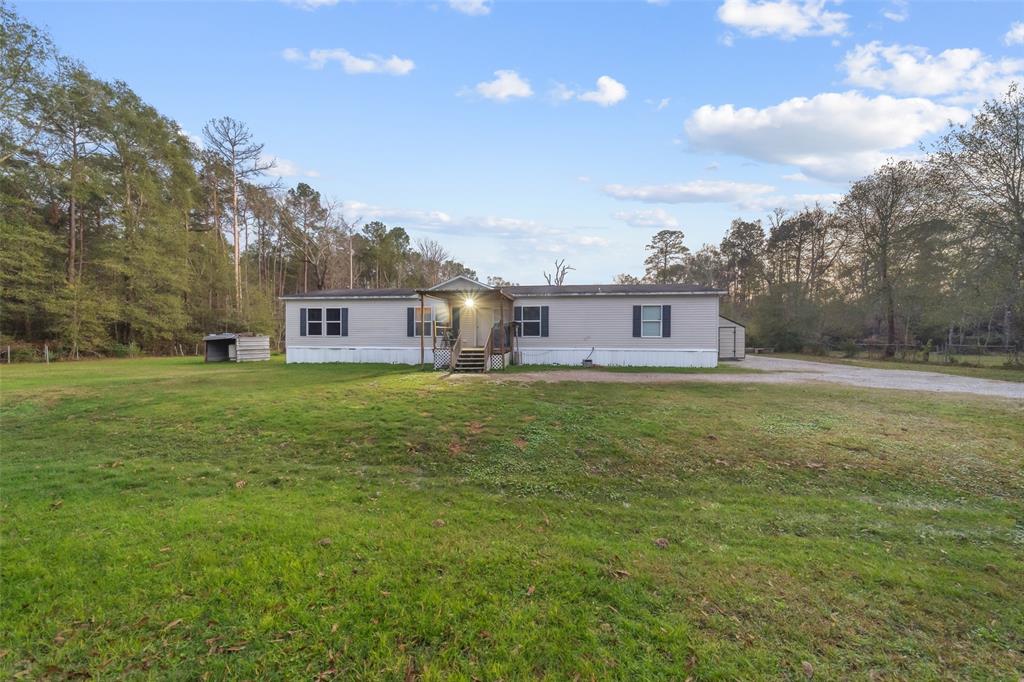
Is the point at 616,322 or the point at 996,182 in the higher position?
the point at 996,182

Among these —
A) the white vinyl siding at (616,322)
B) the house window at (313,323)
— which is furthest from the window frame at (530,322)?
the house window at (313,323)

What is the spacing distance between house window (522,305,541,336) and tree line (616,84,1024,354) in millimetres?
20813

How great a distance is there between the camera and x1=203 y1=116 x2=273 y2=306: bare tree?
2891cm

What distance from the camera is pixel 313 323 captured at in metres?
18.9

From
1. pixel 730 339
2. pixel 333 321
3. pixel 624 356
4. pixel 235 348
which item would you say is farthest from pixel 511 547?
pixel 730 339

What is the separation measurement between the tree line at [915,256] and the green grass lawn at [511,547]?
19400 mm

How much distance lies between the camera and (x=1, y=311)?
2192 centimetres

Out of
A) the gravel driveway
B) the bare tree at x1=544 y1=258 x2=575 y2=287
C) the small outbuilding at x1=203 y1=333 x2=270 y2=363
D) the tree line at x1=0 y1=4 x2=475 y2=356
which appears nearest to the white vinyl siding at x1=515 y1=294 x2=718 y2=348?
the gravel driveway

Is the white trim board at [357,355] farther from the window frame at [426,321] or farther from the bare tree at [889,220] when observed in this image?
the bare tree at [889,220]

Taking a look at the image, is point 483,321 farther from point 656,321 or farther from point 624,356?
point 656,321

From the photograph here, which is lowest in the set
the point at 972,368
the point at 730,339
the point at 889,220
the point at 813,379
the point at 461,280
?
the point at 972,368

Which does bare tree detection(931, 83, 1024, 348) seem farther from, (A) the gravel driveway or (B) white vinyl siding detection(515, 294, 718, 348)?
(B) white vinyl siding detection(515, 294, 718, 348)

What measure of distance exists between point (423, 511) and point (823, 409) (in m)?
8.39

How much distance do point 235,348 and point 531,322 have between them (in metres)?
14.6
